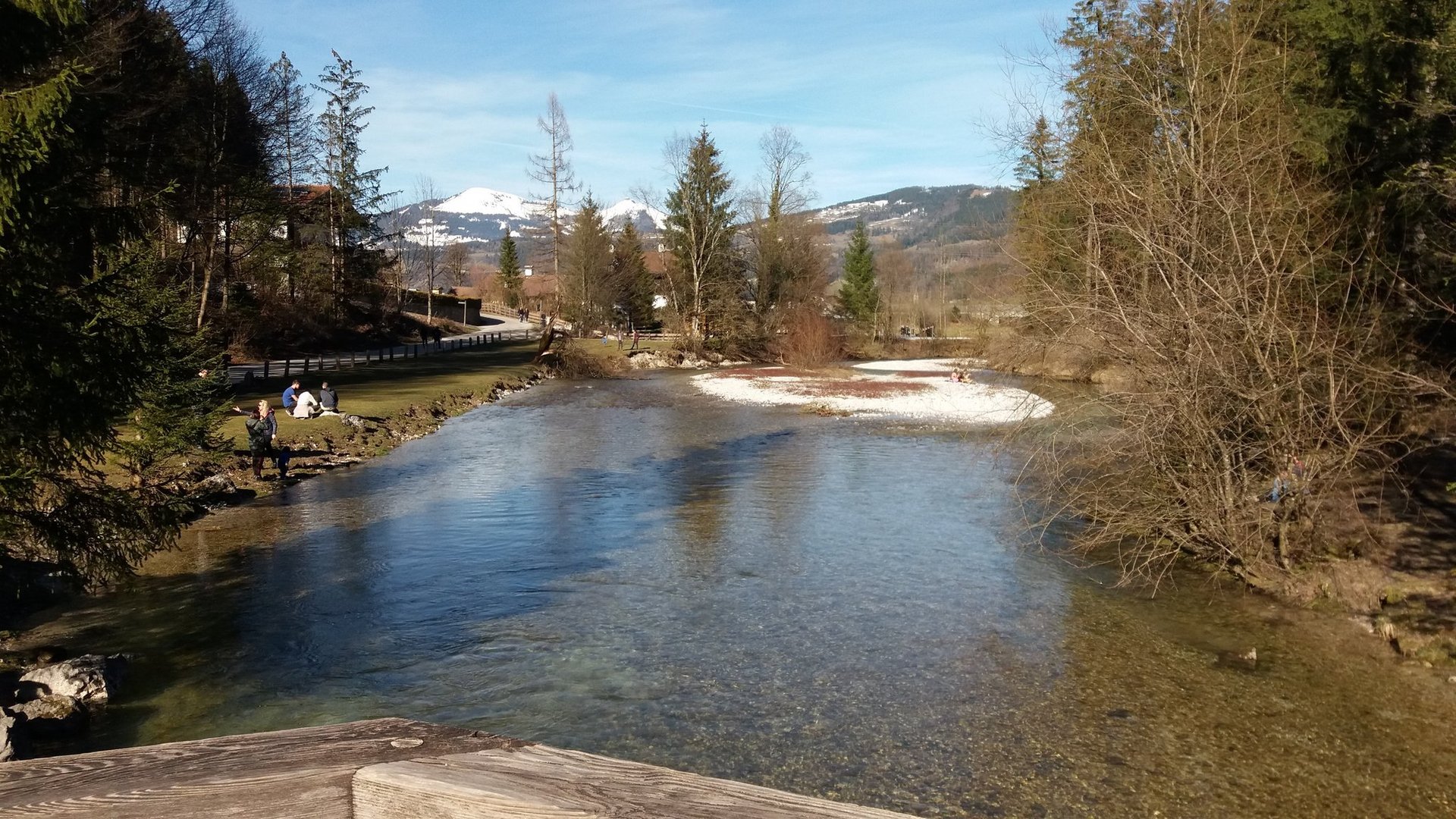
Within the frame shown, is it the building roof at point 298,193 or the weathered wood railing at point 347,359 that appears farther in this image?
the building roof at point 298,193

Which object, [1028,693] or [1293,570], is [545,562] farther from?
[1293,570]

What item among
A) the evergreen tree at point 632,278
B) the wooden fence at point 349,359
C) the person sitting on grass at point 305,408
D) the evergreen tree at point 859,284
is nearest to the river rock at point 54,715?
the wooden fence at point 349,359

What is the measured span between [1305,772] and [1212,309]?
6.64m

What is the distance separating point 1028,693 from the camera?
408 inches

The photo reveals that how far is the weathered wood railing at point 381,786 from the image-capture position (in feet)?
5.48

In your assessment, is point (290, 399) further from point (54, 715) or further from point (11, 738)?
point (11, 738)

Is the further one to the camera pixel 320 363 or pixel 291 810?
pixel 320 363

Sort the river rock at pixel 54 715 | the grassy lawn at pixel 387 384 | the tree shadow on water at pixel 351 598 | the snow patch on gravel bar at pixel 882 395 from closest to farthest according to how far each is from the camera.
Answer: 1. the river rock at pixel 54 715
2. the tree shadow on water at pixel 351 598
3. the grassy lawn at pixel 387 384
4. the snow patch on gravel bar at pixel 882 395

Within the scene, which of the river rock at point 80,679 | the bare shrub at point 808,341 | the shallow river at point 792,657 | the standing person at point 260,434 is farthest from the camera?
the bare shrub at point 808,341

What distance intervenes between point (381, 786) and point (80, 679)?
1033 cm

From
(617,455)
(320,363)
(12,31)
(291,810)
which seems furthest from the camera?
(320,363)

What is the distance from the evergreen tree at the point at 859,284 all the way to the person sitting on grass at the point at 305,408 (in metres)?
55.1

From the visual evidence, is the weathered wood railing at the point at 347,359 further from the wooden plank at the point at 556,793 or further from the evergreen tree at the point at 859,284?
the wooden plank at the point at 556,793

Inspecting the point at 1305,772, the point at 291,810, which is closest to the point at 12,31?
the point at 291,810
